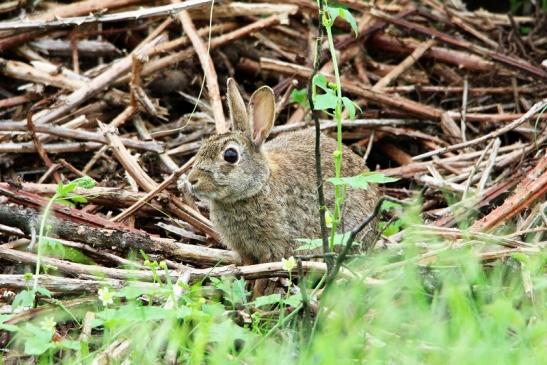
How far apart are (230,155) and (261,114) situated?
0.33 meters

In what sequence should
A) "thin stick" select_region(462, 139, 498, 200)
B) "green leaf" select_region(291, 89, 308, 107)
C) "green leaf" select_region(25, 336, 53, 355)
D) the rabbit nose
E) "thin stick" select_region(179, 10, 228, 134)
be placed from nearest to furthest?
"green leaf" select_region(25, 336, 53, 355)
the rabbit nose
"thin stick" select_region(462, 139, 498, 200)
"thin stick" select_region(179, 10, 228, 134)
"green leaf" select_region(291, 89, 308, 107)

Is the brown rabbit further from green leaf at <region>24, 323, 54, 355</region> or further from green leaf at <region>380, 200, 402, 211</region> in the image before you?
green leaf at <region>24, 323, 54, 355</region>

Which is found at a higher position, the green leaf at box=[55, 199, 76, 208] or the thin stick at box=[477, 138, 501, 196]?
the green leaf at box=[55, 199, 76, 208]

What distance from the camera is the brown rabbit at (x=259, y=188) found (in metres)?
5.39

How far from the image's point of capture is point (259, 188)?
5.56m

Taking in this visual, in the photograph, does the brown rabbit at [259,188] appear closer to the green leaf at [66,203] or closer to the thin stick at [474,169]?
the thin stick at [474,169]

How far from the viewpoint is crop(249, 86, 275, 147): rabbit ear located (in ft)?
18.1

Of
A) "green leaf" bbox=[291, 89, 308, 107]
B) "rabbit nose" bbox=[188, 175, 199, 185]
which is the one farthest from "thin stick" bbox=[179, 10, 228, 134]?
"rabbit nose" bbox=[188, 175, 199, 185]

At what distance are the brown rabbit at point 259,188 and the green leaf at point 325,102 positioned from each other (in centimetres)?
116

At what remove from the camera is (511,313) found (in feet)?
12.0

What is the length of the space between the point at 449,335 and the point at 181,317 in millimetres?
1010

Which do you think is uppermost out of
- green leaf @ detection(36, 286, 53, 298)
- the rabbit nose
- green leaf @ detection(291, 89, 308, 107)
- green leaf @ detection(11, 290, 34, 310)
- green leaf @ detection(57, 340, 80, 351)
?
green leaf @ detection(291, 89, 308, 107)

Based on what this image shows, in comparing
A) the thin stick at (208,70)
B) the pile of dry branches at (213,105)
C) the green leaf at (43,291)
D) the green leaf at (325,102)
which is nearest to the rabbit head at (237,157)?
the pile of dry branches at (213,105)

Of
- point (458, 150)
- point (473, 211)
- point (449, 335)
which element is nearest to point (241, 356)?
point (449, 335)
